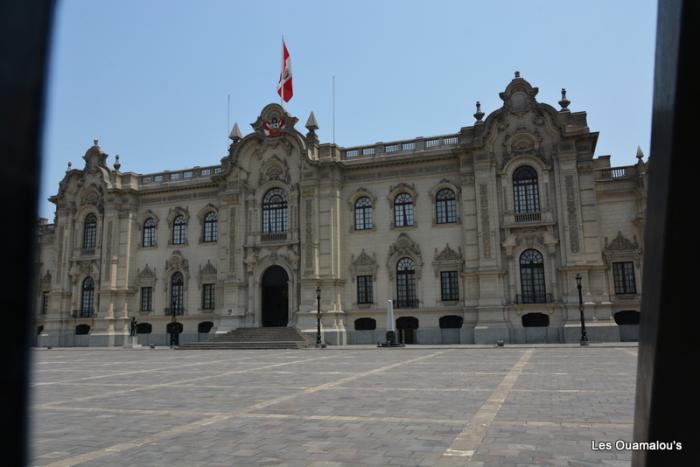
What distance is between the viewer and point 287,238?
40688 mm

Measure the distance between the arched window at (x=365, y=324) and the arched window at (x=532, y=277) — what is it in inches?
383

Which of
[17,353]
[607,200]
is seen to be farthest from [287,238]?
[17,353]

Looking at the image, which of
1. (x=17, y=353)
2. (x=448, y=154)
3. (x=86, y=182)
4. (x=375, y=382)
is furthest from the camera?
Answer: (x=86, y=182)

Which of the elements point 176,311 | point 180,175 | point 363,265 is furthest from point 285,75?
point 176,311

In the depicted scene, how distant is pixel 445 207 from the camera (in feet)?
126

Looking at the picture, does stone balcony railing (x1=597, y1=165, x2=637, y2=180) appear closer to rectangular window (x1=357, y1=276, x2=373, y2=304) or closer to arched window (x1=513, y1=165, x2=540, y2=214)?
arched window (x1=513, y1=165, x2=540, y2=214)

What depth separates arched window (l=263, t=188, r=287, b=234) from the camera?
136ft

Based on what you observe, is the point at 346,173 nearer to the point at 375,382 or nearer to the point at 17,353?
the point at 375,382

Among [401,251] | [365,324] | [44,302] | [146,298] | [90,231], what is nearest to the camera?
[401,251]

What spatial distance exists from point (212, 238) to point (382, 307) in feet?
48.0

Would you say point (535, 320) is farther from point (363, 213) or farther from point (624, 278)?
point (363, 213)

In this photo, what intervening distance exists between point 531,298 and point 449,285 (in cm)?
515

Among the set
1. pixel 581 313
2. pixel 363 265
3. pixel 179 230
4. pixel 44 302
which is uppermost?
pixel 179 230

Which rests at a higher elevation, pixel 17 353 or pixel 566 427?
pixel 17 353
